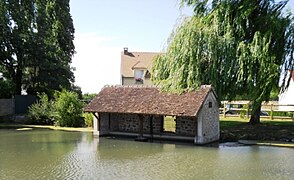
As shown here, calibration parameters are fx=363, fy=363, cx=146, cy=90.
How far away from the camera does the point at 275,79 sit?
1842 cm

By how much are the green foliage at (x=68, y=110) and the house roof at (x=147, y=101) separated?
393 centimetres

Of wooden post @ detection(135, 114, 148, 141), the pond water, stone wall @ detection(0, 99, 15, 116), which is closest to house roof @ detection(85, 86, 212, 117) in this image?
wooden post @ detection(135, 114, 148, 141)

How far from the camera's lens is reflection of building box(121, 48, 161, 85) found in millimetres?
43344

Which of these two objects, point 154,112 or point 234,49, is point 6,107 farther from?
point 234,49

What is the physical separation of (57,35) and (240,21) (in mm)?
21607

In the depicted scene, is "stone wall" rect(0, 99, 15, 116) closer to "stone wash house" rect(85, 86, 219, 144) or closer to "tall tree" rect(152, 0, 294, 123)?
"stone wash house" rect(85, 86, 219, 144)

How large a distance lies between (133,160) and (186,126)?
6.30 meters

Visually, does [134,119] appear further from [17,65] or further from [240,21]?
[17,65]

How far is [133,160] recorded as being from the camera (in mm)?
13367

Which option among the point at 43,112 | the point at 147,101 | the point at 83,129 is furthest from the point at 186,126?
the point at 43,112

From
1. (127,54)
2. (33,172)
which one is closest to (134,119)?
(33,172)

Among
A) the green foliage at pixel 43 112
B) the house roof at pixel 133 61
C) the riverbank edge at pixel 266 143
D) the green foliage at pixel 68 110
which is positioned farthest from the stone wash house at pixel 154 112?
the house roof at pixel 133 61

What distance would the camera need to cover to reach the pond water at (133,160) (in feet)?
36.0

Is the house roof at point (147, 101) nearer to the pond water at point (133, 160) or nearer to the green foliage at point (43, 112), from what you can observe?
the pond water at point (133, 160)
